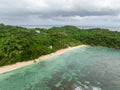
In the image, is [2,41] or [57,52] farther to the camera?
[57,52]

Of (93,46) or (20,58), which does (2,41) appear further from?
(93,46)

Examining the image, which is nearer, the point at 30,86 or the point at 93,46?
the point at 30,86

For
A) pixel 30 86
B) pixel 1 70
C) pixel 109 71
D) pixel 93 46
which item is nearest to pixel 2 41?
pixel 1 70

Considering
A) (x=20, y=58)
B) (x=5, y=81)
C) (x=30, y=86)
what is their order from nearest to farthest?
(x=30, y=86) → (x=5, y=81) → (x=20, y=58)

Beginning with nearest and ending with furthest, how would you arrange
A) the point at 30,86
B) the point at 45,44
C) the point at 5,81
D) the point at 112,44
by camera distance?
1. the point at 30,86
2. the point at 5,81
3. the point at 45,44
4. the point at 112,44

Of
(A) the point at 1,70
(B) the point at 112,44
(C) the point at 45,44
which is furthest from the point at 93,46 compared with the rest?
(A) the point at 1,70

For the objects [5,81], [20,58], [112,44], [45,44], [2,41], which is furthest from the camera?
[112,44]

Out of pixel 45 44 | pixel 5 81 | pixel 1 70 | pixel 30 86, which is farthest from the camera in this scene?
pixel 45 44

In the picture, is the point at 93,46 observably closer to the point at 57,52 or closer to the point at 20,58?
the point at 57,52

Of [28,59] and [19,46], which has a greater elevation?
[19,46]
